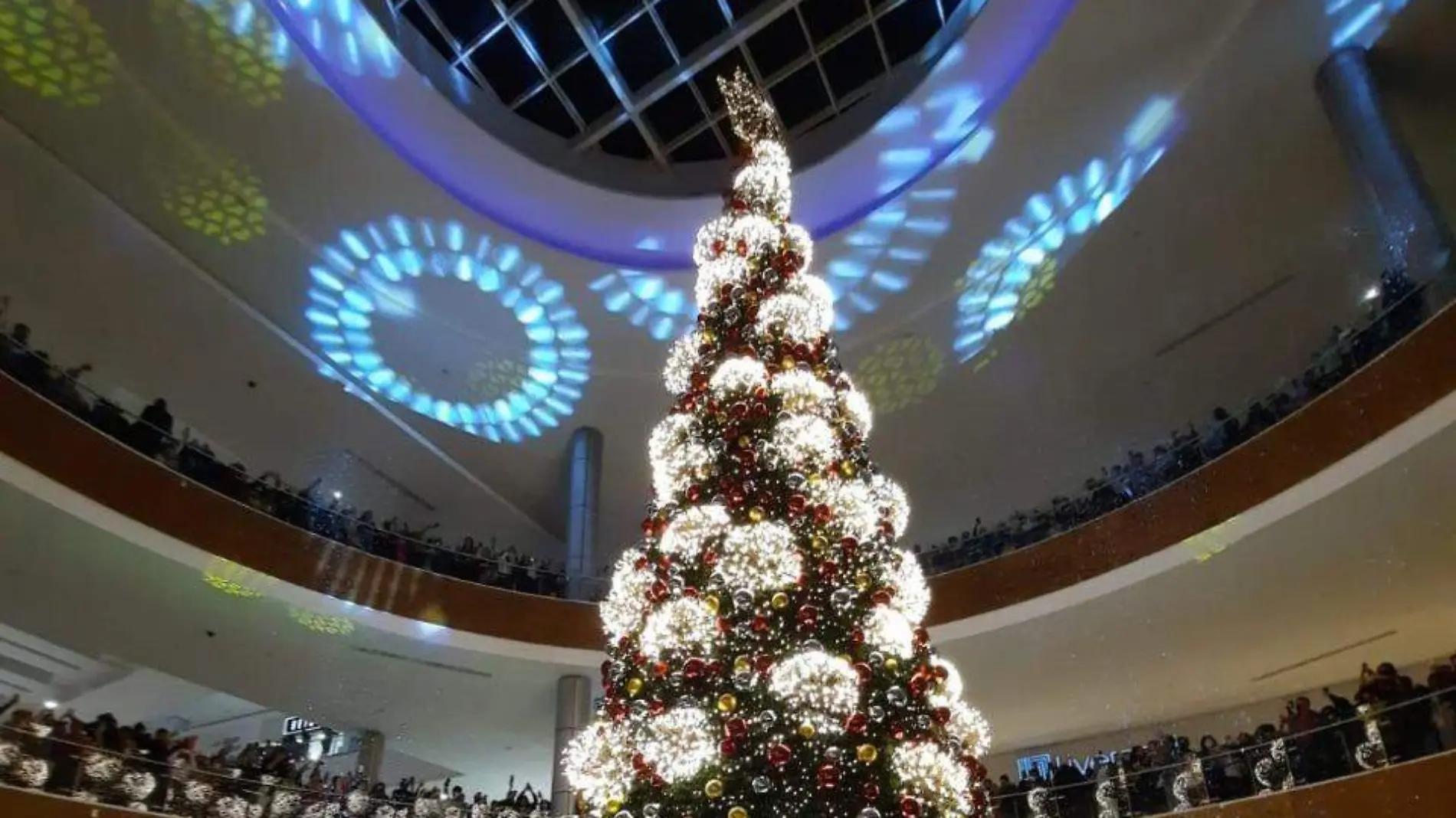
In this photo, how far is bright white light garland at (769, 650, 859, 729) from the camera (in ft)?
14.8

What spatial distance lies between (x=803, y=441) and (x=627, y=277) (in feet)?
38.2

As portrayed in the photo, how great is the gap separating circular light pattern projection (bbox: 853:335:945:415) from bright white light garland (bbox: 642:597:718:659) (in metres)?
12.7

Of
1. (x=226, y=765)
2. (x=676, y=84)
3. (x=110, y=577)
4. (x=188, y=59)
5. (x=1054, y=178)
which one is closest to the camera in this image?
(x=226, y=765)

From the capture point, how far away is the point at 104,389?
588 inches

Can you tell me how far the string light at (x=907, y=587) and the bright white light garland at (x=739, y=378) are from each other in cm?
115

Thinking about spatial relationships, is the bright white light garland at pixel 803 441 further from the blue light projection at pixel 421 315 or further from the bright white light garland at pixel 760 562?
the blue light projection at pixel 421 315

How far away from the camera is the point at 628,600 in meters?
5.53

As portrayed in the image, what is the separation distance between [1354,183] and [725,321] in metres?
9.86

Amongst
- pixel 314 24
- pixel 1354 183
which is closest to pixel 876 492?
pixel 1354 183

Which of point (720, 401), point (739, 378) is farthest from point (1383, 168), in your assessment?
point (720, 401)

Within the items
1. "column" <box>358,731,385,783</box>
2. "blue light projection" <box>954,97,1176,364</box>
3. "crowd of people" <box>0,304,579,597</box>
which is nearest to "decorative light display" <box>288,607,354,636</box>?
"crowd of people" <box>0,304,579,597</box>

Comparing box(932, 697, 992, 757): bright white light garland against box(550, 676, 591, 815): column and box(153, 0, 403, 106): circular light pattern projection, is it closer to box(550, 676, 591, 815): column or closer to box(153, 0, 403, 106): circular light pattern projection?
box(550, 676, 591, 815): column

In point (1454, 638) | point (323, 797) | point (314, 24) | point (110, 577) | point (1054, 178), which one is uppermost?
point (314, 24)

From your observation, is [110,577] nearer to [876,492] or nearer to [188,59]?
[188,59]
